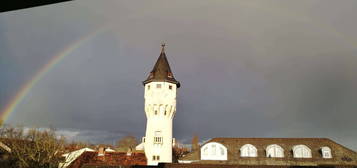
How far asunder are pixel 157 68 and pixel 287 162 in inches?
1194

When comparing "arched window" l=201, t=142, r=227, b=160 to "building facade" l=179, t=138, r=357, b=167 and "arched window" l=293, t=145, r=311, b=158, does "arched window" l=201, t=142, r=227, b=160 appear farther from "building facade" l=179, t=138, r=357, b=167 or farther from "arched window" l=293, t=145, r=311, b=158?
"arched window" l=293, t=145, r=311, b=158

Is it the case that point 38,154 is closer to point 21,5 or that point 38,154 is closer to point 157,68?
point 157,68

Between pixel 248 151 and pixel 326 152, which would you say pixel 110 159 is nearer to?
pixel 248 151

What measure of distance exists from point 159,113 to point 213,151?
15922mm

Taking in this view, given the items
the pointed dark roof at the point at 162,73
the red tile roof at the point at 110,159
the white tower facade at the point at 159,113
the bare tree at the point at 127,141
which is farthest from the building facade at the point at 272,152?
the bare tree at the point at 127,141

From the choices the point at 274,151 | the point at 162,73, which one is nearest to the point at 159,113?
the point at 162,73

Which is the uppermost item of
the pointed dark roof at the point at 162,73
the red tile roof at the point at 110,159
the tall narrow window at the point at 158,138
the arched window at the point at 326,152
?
the pointed dark roof at the point at 162,73

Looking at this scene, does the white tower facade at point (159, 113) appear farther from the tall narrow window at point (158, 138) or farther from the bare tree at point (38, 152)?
the bare tree at point (38, 152)

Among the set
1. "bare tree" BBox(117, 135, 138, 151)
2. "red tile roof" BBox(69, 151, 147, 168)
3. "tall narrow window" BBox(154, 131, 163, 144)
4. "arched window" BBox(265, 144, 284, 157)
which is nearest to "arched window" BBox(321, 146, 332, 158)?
"arched window" BBox(265, 144, 284, 157)

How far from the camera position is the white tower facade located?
4281 centimetres

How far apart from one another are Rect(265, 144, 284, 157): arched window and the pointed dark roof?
75.9 feet

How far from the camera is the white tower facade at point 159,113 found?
1686 inches

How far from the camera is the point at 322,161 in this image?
4856 cm

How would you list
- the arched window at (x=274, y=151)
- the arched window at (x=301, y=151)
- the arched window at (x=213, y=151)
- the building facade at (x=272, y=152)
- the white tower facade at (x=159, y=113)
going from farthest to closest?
1. the arched window at (x=274, y=151)
2. the arched window at (x=213, y=151)
3. the arched window at (x=301, y=151)
4. the building facade at (x=272, y=152)
5. the white tower facade at (x=159, y=113)
